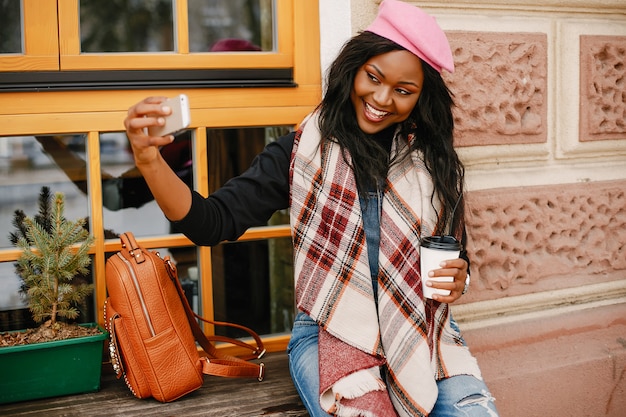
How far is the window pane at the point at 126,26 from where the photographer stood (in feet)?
6.45

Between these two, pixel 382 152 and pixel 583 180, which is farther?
pixel 583 180

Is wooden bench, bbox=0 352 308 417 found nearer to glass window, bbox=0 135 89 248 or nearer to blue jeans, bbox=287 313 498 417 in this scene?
blue jeans, bbox=287 313 498 417

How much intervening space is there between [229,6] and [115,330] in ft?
3.47

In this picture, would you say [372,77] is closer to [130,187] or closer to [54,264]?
[130,187]

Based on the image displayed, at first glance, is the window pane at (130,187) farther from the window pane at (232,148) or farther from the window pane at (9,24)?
the window pane at (9,24)

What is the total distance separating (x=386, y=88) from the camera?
1749mm

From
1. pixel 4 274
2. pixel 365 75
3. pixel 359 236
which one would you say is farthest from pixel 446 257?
pixel 4 274

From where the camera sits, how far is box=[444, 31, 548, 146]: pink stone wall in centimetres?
217

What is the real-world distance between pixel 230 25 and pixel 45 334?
1074 millimetres

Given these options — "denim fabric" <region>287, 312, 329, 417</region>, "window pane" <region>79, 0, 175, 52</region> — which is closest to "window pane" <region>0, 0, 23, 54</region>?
"window pane" <region>79, 0, 175, 52</region>

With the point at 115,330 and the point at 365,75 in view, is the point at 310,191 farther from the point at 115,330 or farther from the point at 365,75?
the point at 115,330

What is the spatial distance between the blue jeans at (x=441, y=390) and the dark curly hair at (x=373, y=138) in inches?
16.8

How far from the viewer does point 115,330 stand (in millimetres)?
1725

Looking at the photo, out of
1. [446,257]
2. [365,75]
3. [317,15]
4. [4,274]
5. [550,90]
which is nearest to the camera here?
[446,257]
